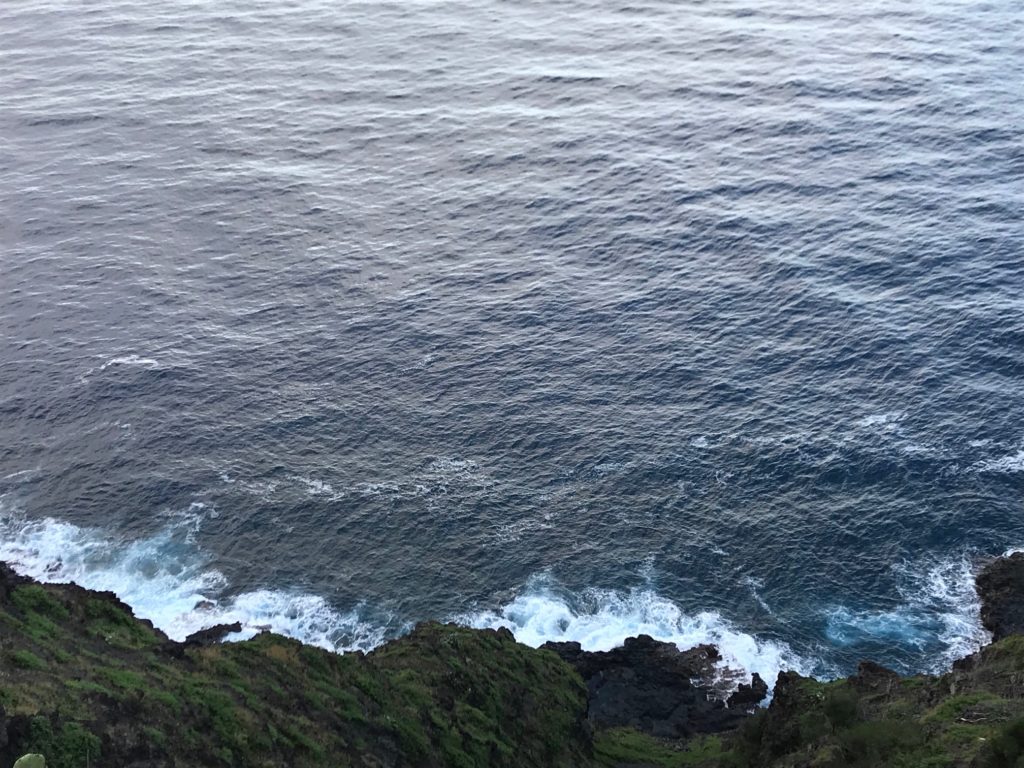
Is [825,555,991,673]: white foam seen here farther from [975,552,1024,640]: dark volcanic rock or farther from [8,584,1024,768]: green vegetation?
[8,584,1024,768]: green vegetation

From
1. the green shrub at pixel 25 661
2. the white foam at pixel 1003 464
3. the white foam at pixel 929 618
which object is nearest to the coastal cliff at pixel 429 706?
the green shrub at pixel 25 661

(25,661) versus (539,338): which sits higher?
(25,661)

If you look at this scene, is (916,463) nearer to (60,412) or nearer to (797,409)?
(797,409)

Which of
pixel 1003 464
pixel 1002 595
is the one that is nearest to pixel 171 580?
pixel 1002 595

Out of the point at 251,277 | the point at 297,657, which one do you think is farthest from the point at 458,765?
the point at 251,277

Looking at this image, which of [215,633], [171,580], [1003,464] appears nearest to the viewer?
[215,633]

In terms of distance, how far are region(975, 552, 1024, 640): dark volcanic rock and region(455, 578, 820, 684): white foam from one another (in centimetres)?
1445

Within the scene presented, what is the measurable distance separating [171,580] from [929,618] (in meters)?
62.6

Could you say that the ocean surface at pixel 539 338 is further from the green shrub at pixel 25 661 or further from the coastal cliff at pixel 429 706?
the green shrub at pixel 25 661

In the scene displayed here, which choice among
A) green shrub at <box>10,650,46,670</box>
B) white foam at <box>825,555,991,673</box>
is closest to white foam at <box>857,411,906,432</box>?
white foam at <box>825,555,991,673</box>

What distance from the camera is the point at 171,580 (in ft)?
310

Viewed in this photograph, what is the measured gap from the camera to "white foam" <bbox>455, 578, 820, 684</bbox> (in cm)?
8588

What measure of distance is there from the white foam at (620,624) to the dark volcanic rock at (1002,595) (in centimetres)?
1445

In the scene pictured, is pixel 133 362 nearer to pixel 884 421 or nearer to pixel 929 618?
pixel 884 421
